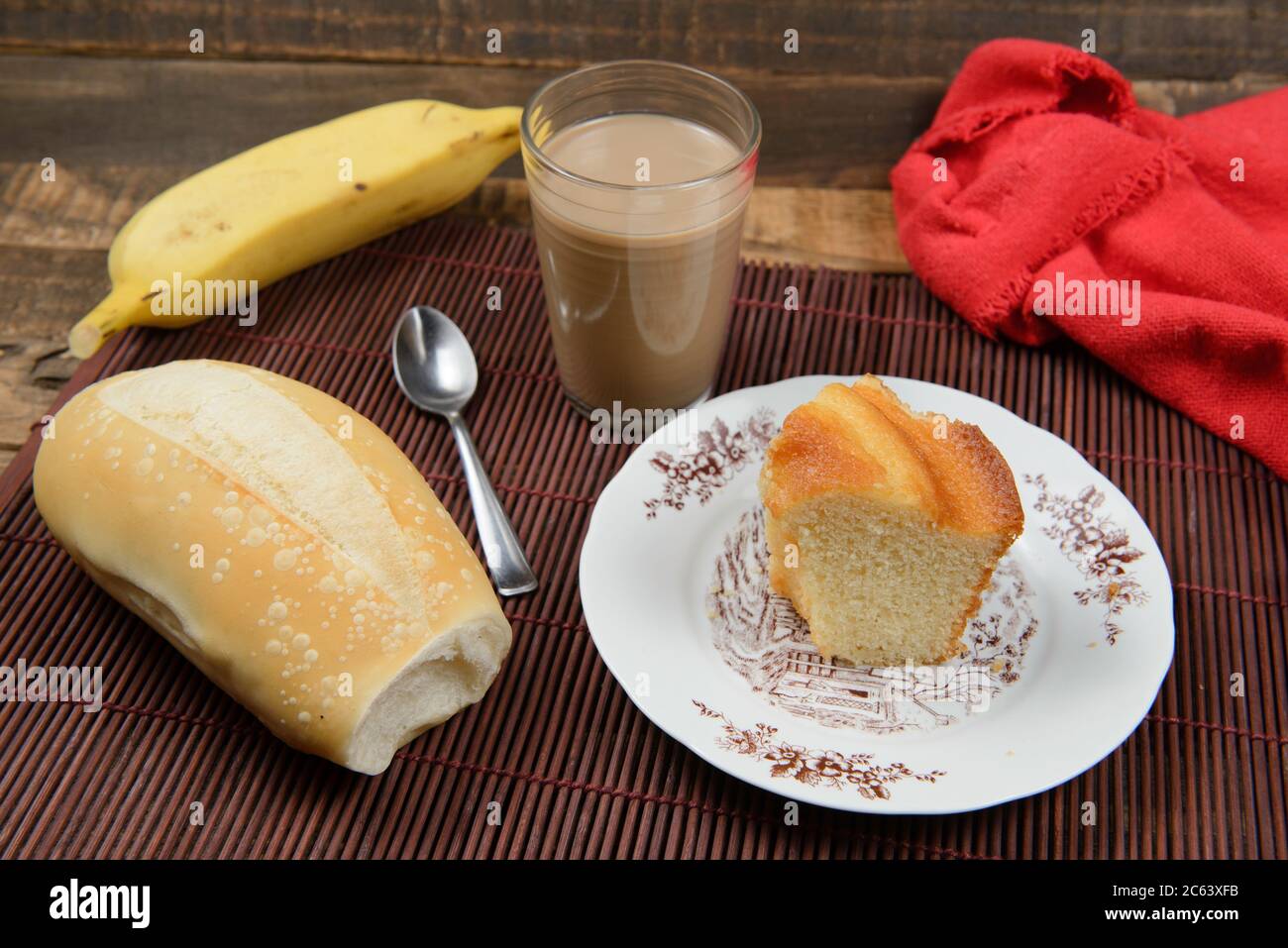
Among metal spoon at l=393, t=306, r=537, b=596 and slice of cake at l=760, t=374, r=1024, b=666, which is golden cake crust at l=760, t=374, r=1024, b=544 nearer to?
slice of cake at l=760, t=374, r=1024, b=666

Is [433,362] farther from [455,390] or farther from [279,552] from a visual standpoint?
[279,552]

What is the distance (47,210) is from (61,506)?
4.02 ft

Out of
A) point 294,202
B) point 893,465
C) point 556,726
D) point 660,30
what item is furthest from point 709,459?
point 660,30

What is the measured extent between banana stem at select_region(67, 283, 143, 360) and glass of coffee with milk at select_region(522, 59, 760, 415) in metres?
0.82

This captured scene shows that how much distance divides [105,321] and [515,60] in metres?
1.29

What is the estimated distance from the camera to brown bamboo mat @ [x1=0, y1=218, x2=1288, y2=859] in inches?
61.7

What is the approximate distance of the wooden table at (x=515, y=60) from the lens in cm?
283

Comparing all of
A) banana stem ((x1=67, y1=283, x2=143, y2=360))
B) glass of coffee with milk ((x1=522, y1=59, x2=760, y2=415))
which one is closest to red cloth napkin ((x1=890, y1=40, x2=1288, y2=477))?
glass of coffee with milk ((x1=522, y1=59, x2=760, y2=415))

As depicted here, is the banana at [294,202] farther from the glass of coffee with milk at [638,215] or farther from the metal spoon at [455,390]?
the glass of coffee with milk at [638,215]

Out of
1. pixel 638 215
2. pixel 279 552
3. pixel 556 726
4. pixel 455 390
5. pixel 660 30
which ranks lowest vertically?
pixel 556 726

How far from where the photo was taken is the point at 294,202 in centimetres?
231

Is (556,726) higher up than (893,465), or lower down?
lower down

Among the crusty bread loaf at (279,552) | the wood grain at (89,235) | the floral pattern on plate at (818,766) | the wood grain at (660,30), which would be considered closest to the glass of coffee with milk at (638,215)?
the crusty bread loaf at (279,552)

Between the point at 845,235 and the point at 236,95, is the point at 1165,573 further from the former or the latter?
the point at 236,95
